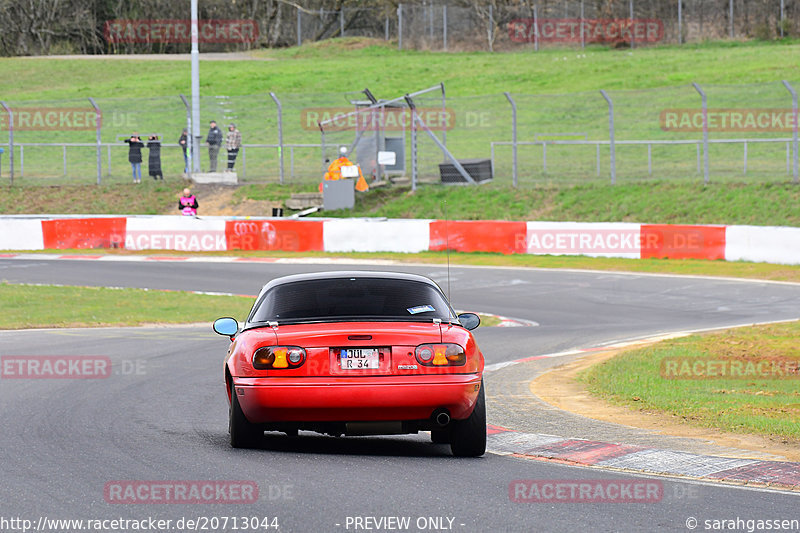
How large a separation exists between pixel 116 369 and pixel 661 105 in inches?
1302

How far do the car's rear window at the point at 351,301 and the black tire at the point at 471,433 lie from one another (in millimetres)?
719

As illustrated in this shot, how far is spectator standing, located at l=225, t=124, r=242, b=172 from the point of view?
3688 centimetres

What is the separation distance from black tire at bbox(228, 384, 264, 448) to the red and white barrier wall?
63.6 feet

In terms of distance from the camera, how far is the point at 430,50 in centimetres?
6506

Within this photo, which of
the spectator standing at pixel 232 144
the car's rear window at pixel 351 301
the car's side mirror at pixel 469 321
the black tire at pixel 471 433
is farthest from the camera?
the spectator standing at pixel 232 144

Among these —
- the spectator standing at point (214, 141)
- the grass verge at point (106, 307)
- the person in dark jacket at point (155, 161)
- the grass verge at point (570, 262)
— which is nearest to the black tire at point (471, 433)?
the grass verge at point (106, 307)

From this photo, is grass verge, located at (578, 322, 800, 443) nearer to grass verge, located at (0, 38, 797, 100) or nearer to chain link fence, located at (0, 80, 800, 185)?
chain link fence, located at (0, 80, 800, 185)

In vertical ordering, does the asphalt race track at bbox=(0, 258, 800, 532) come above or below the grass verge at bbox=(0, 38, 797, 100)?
below

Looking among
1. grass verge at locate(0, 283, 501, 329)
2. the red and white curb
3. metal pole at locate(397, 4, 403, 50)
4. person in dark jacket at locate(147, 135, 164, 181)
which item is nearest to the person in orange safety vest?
person in dark jacket at locate(147, 135, 164, 181)

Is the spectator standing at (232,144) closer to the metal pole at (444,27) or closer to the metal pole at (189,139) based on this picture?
the metal pole at (189,139)

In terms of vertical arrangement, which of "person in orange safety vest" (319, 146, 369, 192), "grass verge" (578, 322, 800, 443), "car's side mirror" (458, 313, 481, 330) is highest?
"person in orange safety vest" (319, 146, 369, 192)

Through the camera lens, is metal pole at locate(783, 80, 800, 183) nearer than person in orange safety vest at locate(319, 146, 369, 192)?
Yes

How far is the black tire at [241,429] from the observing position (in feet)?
26.2

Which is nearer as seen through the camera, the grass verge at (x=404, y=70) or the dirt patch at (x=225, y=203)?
the dirt patch at (x=225, y=203)
